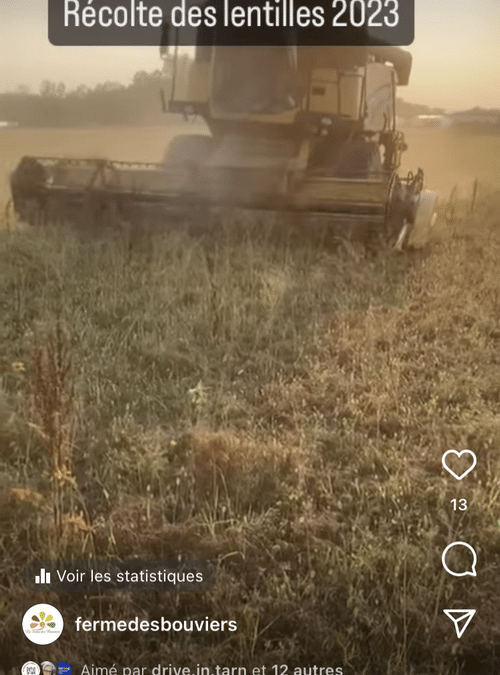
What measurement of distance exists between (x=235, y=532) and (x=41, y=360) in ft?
2.82

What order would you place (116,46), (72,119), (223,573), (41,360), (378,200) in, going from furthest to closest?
(378,200), (72,119), (41,360), (116,46), (223,573)

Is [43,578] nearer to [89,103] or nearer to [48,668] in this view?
[48,668]

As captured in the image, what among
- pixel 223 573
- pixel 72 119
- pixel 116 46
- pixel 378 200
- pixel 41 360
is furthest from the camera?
pixel 378 200

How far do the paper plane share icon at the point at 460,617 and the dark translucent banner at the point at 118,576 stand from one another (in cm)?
67

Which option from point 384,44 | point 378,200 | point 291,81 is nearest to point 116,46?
point 384,44

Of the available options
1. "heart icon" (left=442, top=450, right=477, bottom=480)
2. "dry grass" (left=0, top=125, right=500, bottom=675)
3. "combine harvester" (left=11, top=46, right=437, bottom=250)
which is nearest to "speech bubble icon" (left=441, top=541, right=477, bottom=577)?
"dry grass" (left=0, top=125, right=500, bottom=675)

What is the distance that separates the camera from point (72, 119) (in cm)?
285

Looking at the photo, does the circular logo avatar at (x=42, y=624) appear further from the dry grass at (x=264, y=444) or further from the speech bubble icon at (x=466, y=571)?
the speech bubble icon at (x=466, y=571)

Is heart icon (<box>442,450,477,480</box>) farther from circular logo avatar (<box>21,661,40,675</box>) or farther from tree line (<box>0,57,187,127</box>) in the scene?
tree line (<box>0,57,187,127</box>)

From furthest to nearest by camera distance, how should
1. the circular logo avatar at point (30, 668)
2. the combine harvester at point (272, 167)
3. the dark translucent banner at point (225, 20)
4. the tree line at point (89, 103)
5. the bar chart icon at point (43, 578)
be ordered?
1. the combine harvester at point (272, 167)
2. the tree line at point (89, 103)
3. the dark translucent banner at point (225, 20)
4. the bar chart icon at point (43, 578)
5. the circular logo avatar at point (30, 668)

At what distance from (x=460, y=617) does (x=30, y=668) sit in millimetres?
1184

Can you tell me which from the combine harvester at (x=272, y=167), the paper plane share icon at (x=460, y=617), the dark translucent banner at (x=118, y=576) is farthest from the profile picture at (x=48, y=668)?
the combine harvester at (x=272, y=167)

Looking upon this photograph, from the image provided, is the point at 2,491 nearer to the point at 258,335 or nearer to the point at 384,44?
the point at 258,335

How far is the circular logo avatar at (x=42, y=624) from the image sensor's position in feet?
7.20
